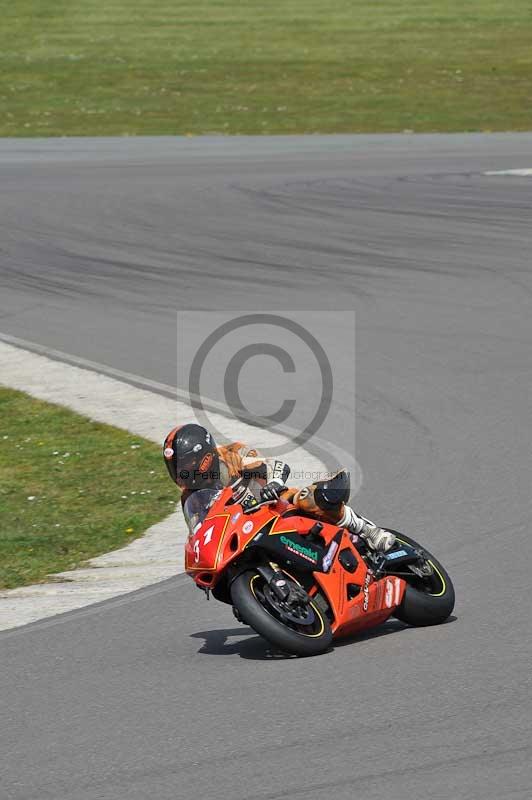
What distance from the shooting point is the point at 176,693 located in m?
6.52

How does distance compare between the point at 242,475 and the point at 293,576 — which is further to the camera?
the point at 242,475

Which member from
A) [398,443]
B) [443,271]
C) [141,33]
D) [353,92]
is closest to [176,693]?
[398,443]

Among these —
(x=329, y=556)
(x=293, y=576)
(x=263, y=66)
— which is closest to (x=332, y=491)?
(x=329, y=556)

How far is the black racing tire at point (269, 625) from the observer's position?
6.71 meters

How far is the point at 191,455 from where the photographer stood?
718 centimetres

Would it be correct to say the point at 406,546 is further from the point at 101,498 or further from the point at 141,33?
the point at 141,33

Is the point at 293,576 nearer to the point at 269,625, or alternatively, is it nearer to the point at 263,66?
the point at 269,625

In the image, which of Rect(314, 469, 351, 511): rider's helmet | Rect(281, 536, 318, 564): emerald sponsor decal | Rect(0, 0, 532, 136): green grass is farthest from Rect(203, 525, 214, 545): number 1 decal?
Rect(0, 0, 532, 136): green grass

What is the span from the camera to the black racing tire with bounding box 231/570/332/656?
671 cm

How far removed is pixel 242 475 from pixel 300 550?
1.74 feet
